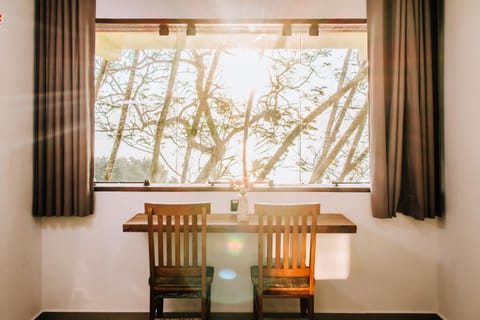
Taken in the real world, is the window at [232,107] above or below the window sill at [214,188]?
above

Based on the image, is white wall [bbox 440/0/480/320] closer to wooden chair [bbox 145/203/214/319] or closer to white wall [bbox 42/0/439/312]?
white wall [bbox 42/0/439/312]

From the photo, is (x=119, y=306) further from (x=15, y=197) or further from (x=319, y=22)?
(x=319, y=22)

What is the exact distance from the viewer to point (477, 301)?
2252mm

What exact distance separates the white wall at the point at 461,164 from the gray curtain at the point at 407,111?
0.11 metres

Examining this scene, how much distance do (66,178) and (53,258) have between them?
0.73m

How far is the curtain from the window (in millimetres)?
314

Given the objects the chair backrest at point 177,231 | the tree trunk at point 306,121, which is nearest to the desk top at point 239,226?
the chair backrest at point 177,231

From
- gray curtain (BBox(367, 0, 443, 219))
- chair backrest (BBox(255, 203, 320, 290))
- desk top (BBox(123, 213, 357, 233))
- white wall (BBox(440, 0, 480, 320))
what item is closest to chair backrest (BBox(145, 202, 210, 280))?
desk top (BBox(123, 213, 357, 233))

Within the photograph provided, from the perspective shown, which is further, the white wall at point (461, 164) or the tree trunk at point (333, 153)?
the tree trunk at point (333, 153)

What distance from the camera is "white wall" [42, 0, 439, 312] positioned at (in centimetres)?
276

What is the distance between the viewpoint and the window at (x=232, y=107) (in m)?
2.97

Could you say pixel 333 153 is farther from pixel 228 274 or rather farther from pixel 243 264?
pixel 228 274

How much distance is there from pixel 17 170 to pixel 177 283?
1.49 metres

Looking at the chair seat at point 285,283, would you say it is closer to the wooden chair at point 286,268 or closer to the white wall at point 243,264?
the wooden chair at point 286,268
